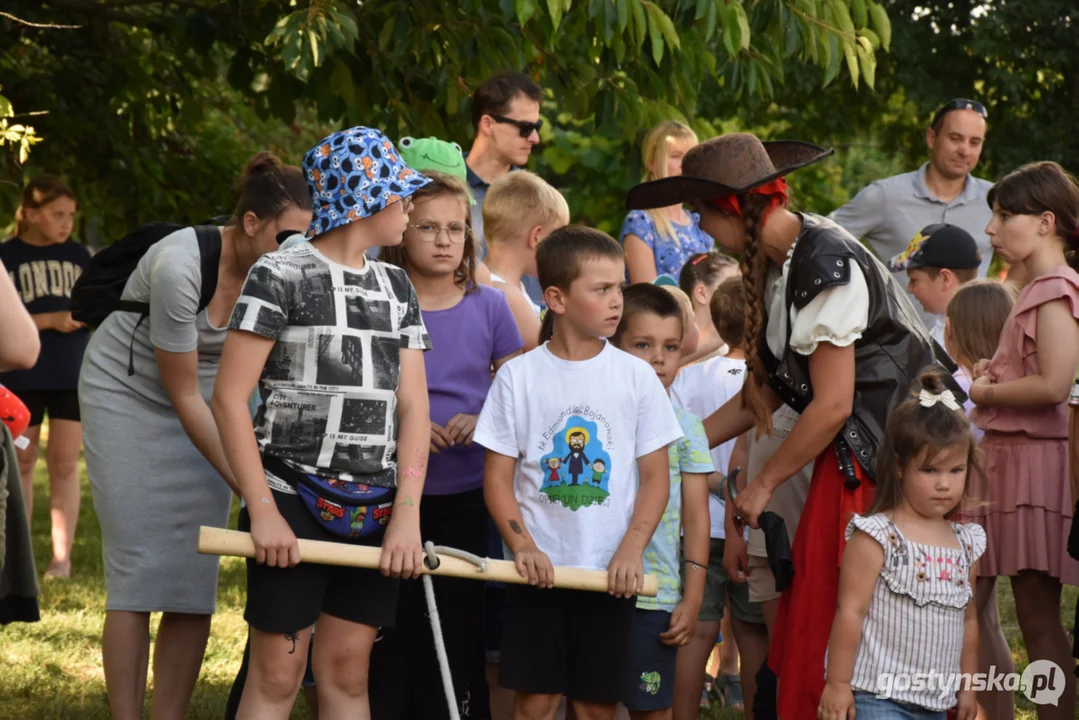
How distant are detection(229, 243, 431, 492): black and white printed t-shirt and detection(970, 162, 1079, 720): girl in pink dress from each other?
6.46 ft

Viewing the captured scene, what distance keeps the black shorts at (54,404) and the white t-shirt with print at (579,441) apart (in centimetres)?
484

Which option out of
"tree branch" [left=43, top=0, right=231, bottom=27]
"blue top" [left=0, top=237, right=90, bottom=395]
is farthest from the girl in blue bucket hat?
"blue top" [left=0, top=237, right=90, bottom=395]

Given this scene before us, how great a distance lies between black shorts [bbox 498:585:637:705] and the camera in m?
3.92

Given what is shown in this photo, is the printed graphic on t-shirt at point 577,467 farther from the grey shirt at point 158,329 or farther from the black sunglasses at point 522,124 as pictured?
the black sunglasses at point 522,124

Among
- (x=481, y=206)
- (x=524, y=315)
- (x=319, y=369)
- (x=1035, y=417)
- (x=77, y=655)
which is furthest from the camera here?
(x=77, y=655)

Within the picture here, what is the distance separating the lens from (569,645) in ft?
13.0

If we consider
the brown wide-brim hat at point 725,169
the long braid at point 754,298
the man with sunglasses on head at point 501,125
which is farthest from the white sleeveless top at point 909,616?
the man with sunglasses on head at point 501,125

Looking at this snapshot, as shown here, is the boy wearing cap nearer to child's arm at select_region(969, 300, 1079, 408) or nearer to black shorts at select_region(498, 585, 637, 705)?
child's arm at select_region(969, 300, 1079, 408)

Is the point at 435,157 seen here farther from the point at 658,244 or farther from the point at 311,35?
the point at 658,244

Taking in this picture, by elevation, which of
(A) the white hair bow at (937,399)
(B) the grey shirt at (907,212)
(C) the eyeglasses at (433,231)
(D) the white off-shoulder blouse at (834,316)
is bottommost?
(A) the white hair bow at (937,399)

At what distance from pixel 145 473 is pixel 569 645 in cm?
143

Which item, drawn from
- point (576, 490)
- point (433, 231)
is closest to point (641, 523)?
point (576, 490)

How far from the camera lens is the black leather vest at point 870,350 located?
3.74m

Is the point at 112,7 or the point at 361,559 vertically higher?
the point at 112,7
